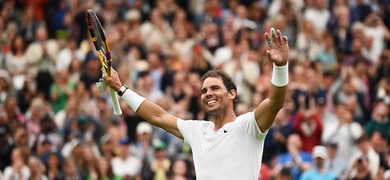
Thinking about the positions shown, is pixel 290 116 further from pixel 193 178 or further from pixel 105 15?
pixel 105 15

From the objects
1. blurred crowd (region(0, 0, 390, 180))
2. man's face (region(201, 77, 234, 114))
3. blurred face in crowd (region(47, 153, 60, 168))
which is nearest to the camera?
man's face (region(201, 77, 234, 114))

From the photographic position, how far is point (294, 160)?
17.2 meters

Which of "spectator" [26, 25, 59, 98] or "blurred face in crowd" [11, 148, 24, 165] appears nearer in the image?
"blurred face in crowd" [11, 148, 24, 165]

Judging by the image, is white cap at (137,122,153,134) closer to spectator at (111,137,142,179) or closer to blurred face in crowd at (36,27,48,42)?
spectator at (111,137,142,179)

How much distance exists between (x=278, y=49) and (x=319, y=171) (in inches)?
295

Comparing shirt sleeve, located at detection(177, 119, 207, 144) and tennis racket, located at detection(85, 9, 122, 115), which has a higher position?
tennis racket, located at detection(85, 9, 122, 115)

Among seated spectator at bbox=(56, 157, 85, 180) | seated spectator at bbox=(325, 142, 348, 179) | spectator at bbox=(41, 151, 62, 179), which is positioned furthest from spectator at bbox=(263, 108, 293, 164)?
spectator at bbox=(41, 151, 62, 179)

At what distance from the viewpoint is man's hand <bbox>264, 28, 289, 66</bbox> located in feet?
30.0

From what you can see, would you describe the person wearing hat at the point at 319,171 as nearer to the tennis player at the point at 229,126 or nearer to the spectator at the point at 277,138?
the spectator at the point at 277,138

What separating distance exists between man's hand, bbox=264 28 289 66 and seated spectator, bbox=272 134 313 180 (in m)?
7.52

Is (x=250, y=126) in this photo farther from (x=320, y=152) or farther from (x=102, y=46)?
(x=320, y=152)

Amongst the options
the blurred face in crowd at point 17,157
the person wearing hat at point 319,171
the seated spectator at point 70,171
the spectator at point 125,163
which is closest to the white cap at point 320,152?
the person wearing hat at point 319,171

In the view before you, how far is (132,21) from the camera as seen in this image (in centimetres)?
2209

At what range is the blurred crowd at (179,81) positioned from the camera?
1717 centimetres
